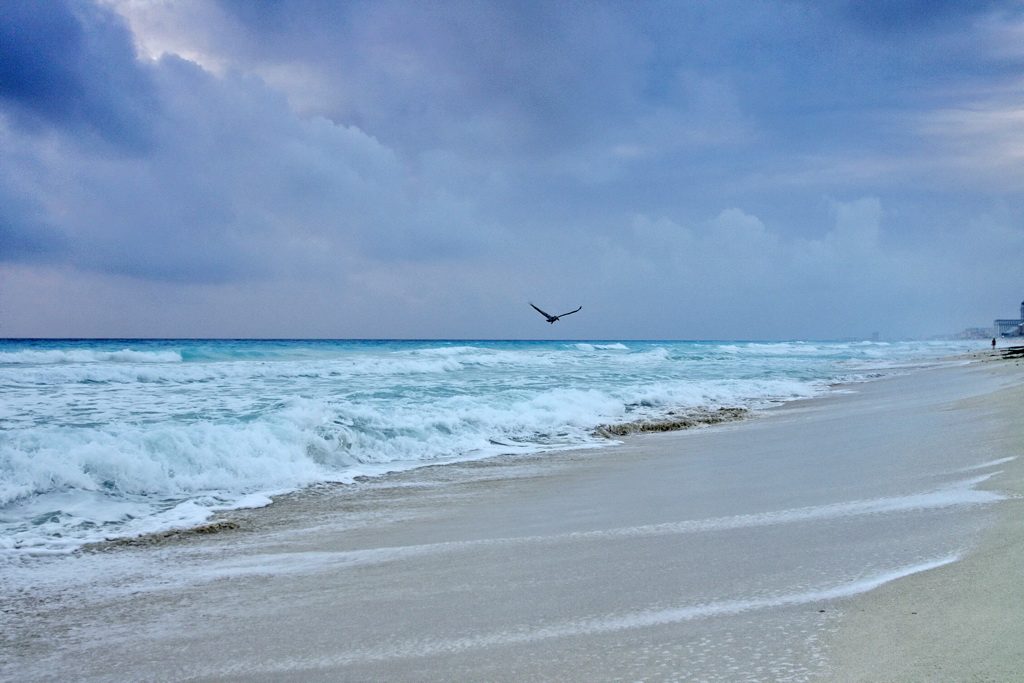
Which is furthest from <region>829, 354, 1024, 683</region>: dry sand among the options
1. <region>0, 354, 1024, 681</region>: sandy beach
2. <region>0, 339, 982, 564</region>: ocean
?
<region>0, 339, 982, 564</region>: ocean

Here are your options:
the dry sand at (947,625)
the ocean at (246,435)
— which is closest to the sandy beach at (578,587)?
the dry sand at (947,625)

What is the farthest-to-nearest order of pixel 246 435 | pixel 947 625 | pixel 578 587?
pixel 246 435
pixel 578 587
pixel 947 625

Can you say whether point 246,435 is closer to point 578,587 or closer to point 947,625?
point 578,587

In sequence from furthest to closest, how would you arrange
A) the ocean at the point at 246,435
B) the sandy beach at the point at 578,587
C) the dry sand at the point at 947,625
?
the ocean at the point at 246,435, the sandy beach at the point at 578,587, the dry sand at the point at 947,625

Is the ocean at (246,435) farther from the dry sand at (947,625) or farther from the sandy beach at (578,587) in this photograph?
the dry sand at (947,625)

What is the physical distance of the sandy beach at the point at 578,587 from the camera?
3.08m

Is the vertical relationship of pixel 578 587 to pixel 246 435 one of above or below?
below

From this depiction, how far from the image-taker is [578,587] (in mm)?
4121

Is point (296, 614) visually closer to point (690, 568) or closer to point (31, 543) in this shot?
point (690, 568)

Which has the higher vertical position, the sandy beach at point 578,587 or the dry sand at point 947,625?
the dry sand at point 947,625

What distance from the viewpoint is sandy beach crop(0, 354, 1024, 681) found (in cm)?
308

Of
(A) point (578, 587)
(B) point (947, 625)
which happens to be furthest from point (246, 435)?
(B) point (947, 625)

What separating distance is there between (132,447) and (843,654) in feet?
27.3

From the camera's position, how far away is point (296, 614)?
4.02 m
